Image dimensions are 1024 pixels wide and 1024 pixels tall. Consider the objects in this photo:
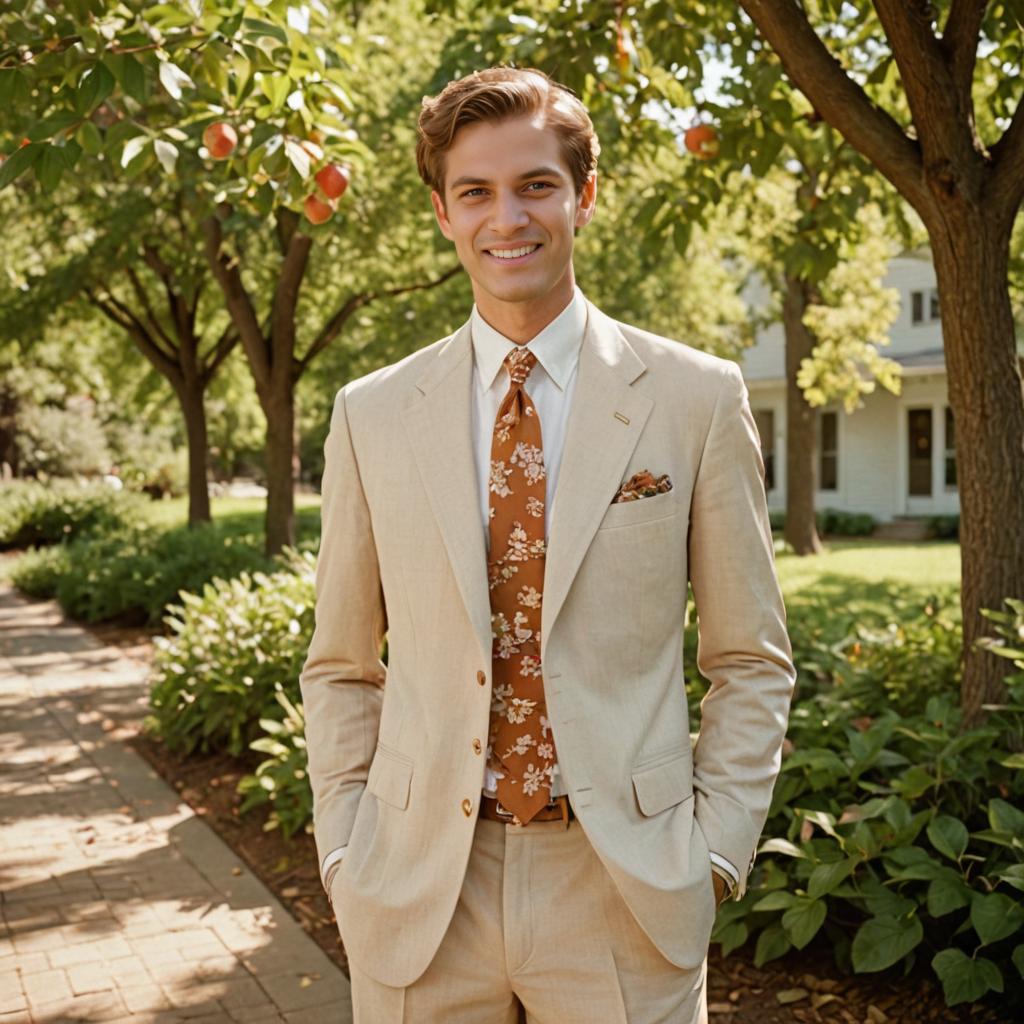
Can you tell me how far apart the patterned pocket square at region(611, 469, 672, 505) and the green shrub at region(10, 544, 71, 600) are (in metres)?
14.1

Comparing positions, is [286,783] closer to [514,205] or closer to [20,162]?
[20,162]

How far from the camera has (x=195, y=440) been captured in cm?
1780

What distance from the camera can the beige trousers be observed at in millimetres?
2031

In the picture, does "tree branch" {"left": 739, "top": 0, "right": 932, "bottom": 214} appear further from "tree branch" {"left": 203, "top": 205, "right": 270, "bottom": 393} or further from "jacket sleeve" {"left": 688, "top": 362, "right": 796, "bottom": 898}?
"tree branch" {"left": 203, "top": 205, "right": 270, "bottom": 393}

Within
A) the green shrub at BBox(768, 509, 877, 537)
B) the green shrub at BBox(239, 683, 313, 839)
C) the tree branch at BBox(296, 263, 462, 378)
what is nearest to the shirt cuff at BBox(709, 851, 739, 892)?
the green shrub at BBox(239, 683, 313, 839)

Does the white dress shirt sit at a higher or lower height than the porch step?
higher

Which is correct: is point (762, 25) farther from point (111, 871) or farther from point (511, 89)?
point (111, 871)

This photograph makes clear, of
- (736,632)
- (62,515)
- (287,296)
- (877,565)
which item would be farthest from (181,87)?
(62,515)

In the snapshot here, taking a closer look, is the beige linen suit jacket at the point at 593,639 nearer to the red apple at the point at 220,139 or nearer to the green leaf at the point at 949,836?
the green leaf at the point at 949,836

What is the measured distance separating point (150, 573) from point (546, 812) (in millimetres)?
11881

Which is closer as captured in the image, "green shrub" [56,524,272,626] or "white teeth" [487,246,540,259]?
"white teeth" [487,246,540,259]

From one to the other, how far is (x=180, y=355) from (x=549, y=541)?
16.8 metres

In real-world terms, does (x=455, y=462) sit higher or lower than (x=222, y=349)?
lower

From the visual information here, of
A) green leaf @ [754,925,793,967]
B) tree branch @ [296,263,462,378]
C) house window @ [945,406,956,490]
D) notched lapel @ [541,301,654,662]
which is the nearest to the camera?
notched lapel @ [541,301,654,662]
